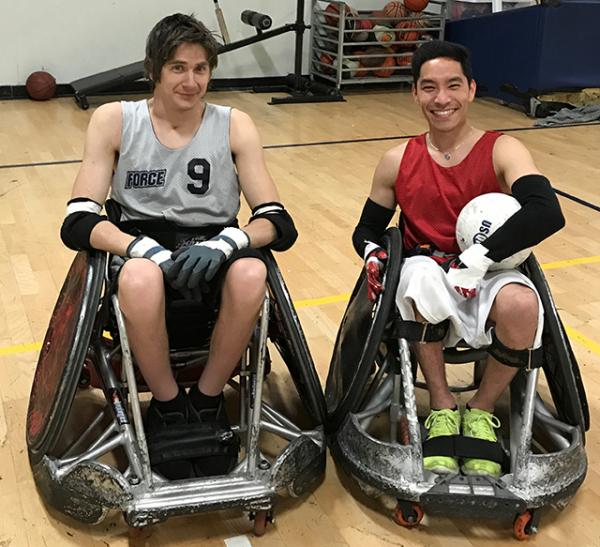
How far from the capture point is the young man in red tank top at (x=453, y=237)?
72.5 inches

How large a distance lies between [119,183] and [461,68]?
0.91m

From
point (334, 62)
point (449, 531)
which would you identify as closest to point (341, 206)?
point (449, 531)

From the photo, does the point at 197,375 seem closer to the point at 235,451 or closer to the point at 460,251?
the point at 235,451

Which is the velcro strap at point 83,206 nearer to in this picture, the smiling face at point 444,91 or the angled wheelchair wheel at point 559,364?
the smiling face at point 444,91

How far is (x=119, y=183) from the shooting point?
205 centimetres

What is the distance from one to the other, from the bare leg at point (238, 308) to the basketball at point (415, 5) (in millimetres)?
5849

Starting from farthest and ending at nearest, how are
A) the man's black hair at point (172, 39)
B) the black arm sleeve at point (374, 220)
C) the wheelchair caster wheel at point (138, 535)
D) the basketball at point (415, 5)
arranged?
1. the basketball at point (415, 5)
2. the black arm sleeve at point (374, 220)
3. the man's black hair at point (172, 39)
4. the wheelchair caster wheel at point (138, 535)

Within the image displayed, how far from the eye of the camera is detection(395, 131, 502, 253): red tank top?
2043 millimetres

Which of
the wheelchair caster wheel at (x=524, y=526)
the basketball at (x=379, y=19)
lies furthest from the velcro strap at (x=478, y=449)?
the basketball at (x=379, y=19)

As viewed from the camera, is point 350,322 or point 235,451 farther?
point 350,322

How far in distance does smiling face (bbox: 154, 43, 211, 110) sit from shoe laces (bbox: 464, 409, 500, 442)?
1.03m

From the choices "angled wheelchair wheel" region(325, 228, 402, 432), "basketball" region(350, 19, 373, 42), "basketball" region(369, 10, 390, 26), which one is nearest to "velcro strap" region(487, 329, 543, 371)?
"angled wheelchair wheel" region(325, 228, 402, 432)

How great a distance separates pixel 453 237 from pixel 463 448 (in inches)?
20.8

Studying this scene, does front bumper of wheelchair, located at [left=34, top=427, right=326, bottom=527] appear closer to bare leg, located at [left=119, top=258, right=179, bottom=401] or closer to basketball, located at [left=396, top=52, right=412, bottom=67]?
bare leg, located at [left=119, top=258, right=179, bottom=401]
